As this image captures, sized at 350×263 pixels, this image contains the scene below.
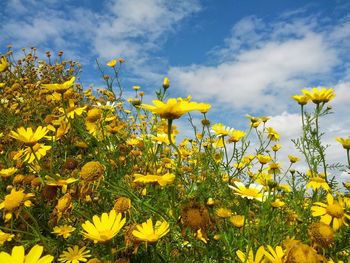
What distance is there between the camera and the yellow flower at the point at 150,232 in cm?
143

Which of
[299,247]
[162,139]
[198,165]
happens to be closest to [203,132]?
[198,165]

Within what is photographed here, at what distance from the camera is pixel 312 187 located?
7.00 ft

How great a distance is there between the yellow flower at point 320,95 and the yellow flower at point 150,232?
1.24 m

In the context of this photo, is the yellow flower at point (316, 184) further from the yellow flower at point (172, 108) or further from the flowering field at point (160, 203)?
the yellow flower at point (172, 108)

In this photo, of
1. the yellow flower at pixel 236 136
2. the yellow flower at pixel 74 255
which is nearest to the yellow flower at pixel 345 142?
the yellow flower at pixel 236 136

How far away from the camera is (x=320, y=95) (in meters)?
2.26

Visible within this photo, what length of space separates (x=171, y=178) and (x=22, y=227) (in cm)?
119

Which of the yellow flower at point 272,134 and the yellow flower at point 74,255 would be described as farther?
the yellow flower at point 272,134

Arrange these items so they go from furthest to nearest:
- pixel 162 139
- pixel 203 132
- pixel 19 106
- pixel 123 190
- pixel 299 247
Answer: pixel 19 106
pixel 203 132
pixel 162 139
pixel 123 190
pixel 299 247

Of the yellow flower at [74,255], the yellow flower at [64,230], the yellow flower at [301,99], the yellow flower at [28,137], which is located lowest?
the yellow flower at [74,255]

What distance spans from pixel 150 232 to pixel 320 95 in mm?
1326

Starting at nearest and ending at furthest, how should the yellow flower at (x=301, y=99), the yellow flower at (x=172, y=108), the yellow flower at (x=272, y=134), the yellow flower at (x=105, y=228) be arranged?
1. the yellow flower at (x=172, y=108)
2. the yellow flower at (x=105, y=228)
3. the yellow flower at (x=301, y=99)
4. the yellow flower at (x=272, y=134)

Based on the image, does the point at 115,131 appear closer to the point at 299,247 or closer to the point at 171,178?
the point at 171,178

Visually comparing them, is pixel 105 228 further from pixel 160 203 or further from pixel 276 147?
pixel 276 147
